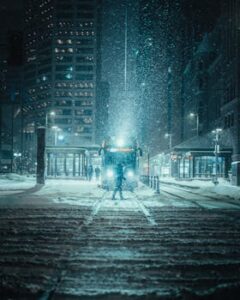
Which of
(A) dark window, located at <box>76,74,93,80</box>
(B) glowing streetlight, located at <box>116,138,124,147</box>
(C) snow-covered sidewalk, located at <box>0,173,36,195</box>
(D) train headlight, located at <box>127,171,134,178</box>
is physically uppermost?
(A) dark window, located at <box>76,74,93,80</box>

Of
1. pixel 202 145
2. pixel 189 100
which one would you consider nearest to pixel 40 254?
pixel 202 145

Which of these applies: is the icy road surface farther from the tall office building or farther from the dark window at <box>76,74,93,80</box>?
the dark window at <box>76,74,93,80</box>

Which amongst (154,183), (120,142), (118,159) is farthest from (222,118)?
(154,183)

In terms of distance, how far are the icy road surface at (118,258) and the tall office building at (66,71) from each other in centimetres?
14598

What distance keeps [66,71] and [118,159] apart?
439 feet

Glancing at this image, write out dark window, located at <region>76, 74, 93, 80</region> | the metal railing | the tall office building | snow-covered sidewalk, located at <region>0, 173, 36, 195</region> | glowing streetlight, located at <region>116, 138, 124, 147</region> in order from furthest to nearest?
dark window, located at <region>76, 74, 93, 80</region>, the tall office building, glowing streetlight, located at <region>116, 138, 124, 147</region>, snow-covered sidewalk, located at <region>0, 173, 36, 195</region>, the metal railing

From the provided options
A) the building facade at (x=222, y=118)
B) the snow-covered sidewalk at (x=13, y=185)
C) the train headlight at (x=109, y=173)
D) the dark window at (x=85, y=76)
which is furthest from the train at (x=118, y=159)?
the dark window at (x=85, y=76)

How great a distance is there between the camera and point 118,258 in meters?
7.38

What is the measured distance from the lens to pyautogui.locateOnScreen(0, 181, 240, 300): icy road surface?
209 inches

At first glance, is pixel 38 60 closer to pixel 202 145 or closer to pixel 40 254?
pixel 202 145

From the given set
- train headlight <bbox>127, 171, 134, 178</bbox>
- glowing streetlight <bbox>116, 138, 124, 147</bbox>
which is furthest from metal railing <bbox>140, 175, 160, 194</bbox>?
glowing streetlight <bbox>116, 138, 124, 147</bbox>

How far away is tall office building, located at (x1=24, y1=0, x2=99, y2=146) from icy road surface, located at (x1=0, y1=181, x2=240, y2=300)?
14598 centimetres

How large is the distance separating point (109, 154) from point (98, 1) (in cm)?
14682

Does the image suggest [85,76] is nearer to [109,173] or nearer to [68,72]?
[68,72]
